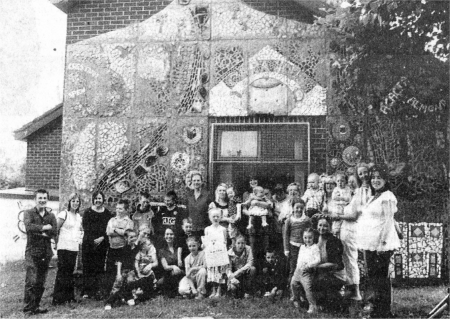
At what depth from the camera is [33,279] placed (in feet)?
20.1

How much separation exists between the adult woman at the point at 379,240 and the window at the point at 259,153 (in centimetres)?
137

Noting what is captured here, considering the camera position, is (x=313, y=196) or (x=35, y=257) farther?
(x=313, y=196)

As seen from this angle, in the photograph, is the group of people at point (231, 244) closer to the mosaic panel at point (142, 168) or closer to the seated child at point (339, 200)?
the seated child at point (339, 200)

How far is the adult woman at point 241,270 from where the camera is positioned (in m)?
6.41

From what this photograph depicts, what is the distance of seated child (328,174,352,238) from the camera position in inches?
253

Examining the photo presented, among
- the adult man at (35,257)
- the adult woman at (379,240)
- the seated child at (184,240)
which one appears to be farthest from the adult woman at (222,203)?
the adult man at (35,257)

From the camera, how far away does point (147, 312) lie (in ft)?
19.7

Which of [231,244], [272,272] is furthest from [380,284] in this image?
[231,244]

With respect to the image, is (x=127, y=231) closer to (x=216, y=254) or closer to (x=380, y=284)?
(x=216, y=254)

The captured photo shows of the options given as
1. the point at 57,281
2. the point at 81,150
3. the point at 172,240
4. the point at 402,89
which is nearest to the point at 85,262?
the point at 57,281

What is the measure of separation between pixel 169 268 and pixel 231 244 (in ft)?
3.18

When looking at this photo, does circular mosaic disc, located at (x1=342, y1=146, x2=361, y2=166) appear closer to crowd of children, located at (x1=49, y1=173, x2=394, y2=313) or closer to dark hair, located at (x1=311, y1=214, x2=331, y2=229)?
crowd of children, located at (x1=49, y1=173, x2=394, y2=313)

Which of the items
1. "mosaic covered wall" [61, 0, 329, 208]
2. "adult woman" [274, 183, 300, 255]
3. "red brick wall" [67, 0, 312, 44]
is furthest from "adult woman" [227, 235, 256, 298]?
"red brick wall" [67, 0, 312, 44]

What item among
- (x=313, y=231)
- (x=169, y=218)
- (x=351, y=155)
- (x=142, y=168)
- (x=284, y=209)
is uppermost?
(x=351, y=155)
